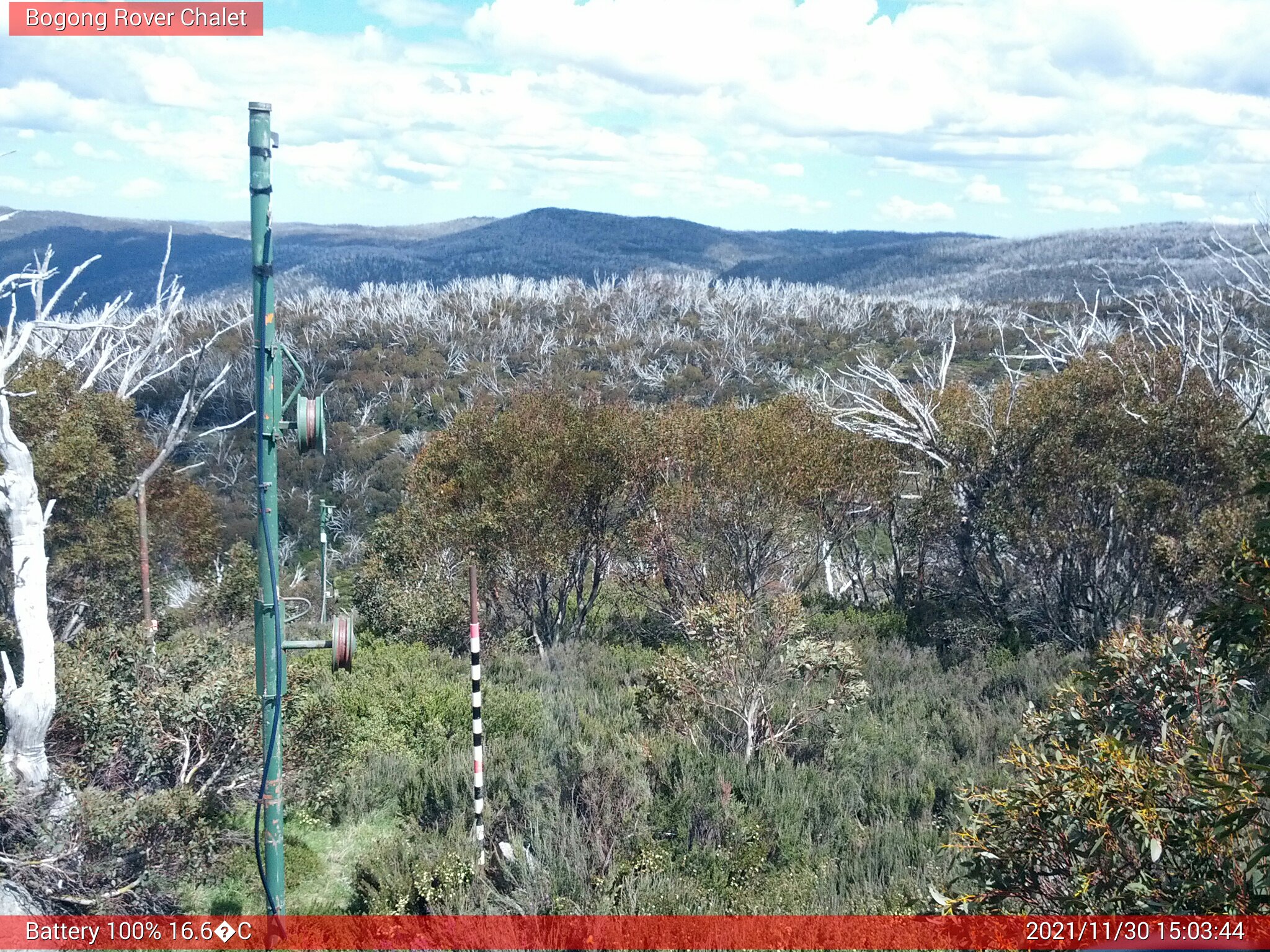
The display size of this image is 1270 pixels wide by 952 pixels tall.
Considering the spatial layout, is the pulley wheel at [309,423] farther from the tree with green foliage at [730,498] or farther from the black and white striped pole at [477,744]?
the tree with green foliage at [730,498]

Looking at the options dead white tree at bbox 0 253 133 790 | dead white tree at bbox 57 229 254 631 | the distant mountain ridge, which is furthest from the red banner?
the distant mountain ridge

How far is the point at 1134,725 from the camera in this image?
554 centimetres

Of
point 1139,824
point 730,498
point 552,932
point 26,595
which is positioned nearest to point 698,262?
point 730,498

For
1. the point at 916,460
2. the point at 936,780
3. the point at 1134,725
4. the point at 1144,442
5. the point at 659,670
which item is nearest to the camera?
the point at 1134,725

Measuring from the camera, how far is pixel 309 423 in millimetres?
5289

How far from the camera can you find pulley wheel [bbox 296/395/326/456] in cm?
527

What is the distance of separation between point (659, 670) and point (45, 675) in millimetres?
5283

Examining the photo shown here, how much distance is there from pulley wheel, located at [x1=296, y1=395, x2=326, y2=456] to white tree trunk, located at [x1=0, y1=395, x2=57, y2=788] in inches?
147

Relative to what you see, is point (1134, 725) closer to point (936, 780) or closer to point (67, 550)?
point (936, 780)

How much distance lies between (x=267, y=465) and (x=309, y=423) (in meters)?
0.31

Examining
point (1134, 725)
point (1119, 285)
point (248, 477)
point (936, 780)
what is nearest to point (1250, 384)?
point (936, 780)

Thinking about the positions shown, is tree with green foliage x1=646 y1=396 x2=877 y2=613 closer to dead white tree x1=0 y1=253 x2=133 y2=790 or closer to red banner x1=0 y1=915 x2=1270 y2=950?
dead white tree x1=0 y1=253 x2=133 y2=790

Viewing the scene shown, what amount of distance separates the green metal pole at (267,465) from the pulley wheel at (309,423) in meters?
0.13

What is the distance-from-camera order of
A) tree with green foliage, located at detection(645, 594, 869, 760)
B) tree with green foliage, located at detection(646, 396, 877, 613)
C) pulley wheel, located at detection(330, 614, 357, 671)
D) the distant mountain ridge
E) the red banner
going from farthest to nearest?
the distant mountain ridge → tree with green foliage, located at detection(646, 396, 877, 613) → tree with green foliage, located at detection(645, 594, 869, 760) → pulley wheel, located at detection(330, 614, 357, 671) → the red banner
